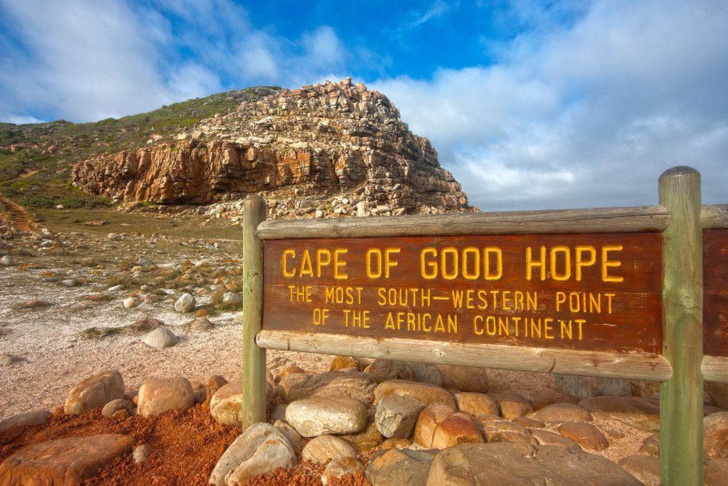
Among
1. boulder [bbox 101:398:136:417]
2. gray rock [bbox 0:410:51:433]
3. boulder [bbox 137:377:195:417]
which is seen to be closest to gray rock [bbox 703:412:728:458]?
boulder [bbox 137:377:195:417]

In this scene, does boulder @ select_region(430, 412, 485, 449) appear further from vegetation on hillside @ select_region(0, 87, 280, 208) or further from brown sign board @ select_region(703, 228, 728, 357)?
vegetation on hillside @ select_region(0, 87, 280, 208)

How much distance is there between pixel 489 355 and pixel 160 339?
19.3ft

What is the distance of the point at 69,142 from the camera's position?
56812mm

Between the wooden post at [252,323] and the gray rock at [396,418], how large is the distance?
1.13m

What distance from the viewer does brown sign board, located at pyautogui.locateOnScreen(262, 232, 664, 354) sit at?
2535 mm

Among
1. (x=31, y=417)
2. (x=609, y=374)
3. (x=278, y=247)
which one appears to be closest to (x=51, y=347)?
(x=31, y=417)

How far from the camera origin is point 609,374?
2520 mm

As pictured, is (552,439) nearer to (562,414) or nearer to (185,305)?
(562,414)

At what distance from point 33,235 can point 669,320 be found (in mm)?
22846

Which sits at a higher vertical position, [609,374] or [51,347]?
[609,374]

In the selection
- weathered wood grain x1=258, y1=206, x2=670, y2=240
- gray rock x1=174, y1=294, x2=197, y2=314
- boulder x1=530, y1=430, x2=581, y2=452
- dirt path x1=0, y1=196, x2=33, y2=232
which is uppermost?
dirt path x1=0, y1=196, x2=33, y2=232

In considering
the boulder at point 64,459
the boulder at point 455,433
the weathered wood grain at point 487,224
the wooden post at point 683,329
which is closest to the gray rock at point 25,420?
the boulder at point 64,459

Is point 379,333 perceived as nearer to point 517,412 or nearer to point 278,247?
point 278,247

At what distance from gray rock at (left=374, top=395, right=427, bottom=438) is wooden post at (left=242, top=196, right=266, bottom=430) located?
44.5 inches
